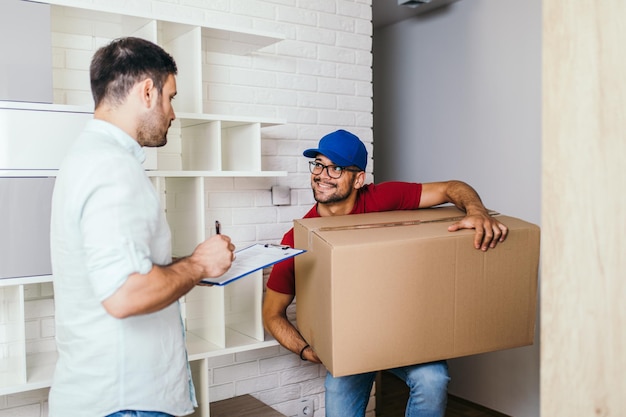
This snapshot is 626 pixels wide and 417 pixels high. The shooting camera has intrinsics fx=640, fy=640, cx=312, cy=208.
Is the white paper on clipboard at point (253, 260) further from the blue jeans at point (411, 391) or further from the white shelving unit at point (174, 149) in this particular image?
the blue jeans at point (411, 391)

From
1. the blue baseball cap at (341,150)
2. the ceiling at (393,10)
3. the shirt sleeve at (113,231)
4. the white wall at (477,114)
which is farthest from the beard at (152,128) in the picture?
the ceiling at (393,10)

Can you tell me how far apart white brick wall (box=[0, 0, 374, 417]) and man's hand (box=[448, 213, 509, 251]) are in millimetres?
996

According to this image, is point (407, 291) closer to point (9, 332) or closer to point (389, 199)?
point (389, 199)

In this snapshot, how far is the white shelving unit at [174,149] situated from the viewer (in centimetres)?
183

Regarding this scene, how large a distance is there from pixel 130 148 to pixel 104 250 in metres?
0.28

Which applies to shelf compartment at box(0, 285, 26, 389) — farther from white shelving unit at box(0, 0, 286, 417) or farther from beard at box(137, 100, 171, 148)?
beard at box(137, 100, 171, 148)

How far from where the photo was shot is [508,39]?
11.1ft

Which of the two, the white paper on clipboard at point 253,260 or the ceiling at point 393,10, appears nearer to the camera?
the white paper on clipboard at point 253,260

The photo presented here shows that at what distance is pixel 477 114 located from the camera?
11.9 ft

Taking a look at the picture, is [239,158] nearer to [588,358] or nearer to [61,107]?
[61,107]

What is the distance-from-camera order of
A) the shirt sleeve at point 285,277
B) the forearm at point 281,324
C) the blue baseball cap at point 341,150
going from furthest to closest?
the blue baseball cap at point 341,150 < the shirt sleeve at point 285,277 < the forearm at point 281,324

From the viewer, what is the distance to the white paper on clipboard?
1571 millimetres

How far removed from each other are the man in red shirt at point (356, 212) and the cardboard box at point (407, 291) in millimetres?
89

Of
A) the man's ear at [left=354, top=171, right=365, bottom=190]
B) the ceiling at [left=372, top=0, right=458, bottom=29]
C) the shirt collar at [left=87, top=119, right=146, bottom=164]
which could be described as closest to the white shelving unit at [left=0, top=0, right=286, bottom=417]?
the man's ear at [left=354, top=171, right=365, bottom=190]
